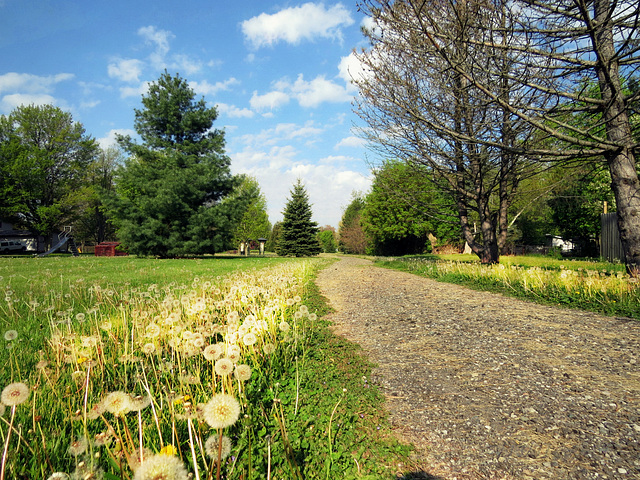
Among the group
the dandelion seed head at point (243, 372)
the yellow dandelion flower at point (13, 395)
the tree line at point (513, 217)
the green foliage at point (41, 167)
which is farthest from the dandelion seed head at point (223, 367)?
the green foliage at point (41, 167)

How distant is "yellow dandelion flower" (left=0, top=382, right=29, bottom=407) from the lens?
128cm

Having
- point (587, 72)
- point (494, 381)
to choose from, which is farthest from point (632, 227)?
point (494, 381)

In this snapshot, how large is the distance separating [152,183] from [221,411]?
2598cm

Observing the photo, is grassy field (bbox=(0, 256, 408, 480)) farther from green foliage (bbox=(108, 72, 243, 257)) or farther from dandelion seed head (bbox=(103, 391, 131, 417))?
green foliage (bbox=(108, 72, 243, 257))

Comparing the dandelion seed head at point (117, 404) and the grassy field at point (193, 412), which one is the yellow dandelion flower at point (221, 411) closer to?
the grassy field at point (193, 412)

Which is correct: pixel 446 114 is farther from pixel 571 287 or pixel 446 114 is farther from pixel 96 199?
pixel 96 199

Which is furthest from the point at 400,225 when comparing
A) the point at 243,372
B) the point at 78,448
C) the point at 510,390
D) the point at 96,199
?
the point at 96,199

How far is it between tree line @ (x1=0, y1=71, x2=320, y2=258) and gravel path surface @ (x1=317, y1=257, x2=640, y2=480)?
837 inches

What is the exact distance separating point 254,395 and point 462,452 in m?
1.52

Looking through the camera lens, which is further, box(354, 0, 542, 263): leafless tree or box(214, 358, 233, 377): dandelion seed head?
box(354, 0, 542, 263): leafless tree

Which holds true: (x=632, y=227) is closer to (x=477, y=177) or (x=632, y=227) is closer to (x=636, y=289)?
(x=636, y=289)

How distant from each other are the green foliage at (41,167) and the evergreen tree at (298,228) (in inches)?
916

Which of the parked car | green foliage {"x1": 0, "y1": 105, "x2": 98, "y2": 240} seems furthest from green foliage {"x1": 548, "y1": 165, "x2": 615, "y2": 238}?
the parked car

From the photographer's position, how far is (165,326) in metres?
3.10
